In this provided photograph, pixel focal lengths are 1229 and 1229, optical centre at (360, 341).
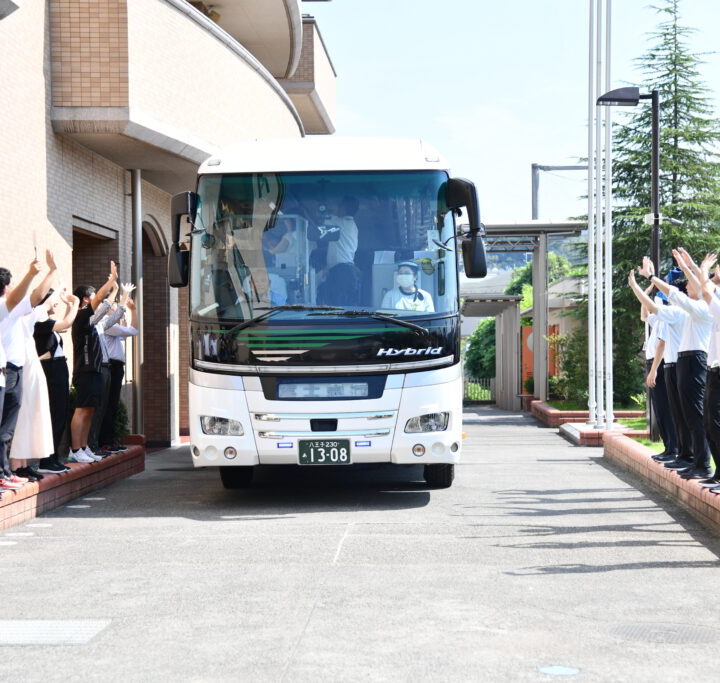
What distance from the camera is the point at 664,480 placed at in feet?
41.6

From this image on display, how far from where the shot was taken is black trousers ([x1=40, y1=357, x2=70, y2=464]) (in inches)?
487

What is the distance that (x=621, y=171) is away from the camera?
1390 inches

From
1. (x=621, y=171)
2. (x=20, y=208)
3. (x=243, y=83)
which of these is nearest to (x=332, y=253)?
(x=20, y=208)

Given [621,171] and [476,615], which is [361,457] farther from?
[621,171]

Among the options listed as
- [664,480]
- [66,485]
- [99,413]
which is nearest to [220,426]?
[66,485]

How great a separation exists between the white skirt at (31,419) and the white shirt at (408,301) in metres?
3.24

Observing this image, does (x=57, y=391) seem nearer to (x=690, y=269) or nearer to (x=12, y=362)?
(x=12, y=362)

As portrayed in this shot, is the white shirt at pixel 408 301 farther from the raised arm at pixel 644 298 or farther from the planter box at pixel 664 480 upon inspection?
the planter box at pixel 664 480

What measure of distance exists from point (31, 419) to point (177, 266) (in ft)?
6.51

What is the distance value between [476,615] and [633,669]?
50.8 inches

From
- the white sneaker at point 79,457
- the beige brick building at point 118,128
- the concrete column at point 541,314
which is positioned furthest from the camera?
the concrete column at point 541,314

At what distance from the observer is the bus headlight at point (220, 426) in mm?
11328

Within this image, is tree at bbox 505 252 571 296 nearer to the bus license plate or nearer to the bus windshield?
the bus windshield

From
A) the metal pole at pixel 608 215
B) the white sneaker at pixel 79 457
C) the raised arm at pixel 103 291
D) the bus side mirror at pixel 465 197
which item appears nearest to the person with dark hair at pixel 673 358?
the bus side mirror at pixel 465 197
